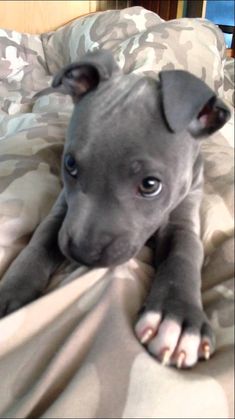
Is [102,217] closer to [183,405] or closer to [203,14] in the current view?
[183,405]

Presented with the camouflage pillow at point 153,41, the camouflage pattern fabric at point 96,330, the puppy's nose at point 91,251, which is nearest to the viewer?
the camouflage pattern fabric at point 96,330

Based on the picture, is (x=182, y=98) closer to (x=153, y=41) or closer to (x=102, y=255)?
(x=102, y=255)

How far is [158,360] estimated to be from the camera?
2.20 ft

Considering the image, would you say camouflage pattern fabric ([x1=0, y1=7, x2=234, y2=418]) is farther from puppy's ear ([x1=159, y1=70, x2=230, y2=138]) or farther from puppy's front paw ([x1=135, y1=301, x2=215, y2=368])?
puppy's ear ([x1=159, y1=70, x2=230, y2=138])

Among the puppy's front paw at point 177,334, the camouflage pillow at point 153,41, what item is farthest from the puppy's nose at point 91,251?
the camouflage pillow at point 153,41

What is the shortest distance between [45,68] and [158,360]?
2165 mm

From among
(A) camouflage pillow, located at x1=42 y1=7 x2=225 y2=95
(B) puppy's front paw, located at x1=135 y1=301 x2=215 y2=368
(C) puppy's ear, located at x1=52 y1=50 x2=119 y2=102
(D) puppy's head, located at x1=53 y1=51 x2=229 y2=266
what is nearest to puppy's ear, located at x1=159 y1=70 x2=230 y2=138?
(D) puppy's head, located at x1=53 y1=51 x2=229 y2=266

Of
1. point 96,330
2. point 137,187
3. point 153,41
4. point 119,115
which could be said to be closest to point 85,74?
point 119,115

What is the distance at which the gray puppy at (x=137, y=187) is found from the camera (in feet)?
2.62

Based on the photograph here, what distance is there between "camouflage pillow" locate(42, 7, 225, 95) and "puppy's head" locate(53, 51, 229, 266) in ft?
2.51

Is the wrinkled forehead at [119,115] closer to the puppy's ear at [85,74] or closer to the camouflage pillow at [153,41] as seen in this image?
the puppy's ear at [85,74]

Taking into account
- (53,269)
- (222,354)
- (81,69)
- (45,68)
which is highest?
(81,69)

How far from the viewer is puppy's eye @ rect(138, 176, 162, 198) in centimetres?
82

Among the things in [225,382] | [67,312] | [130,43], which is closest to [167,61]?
[130,43]
